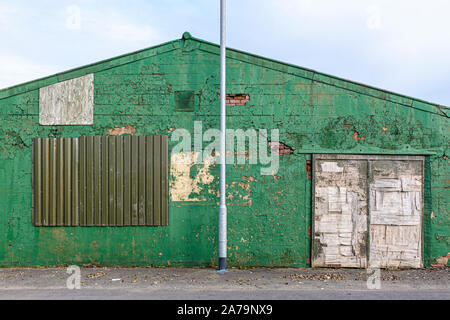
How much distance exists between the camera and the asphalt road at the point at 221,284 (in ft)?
21.2

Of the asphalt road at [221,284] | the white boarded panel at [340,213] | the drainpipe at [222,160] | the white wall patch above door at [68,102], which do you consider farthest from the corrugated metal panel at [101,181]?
the white boarded panel at [340,213]

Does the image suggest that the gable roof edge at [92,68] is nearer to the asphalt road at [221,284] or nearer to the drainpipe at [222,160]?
the drainpipe at [222,160]

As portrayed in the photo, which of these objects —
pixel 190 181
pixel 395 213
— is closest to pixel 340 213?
pixel 395 213

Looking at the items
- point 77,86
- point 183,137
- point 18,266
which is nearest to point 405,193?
point 183,137

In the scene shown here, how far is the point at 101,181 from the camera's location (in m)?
8.71

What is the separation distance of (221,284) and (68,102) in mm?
5464

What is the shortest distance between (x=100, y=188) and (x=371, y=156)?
6.35 m

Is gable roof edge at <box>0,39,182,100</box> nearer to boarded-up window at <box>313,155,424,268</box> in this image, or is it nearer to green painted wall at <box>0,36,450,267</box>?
green painted wall at <box>0,36,450,267</box>

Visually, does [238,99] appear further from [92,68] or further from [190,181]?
[92,68]

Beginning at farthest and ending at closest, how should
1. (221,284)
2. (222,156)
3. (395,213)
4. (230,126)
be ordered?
(230,126) < (395,213) < (222,156) < (221,284)

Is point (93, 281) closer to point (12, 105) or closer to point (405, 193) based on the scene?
point (12, 105)

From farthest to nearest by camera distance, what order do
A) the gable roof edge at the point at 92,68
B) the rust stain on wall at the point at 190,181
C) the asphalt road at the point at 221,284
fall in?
the gable roof edge at the point at 92,68, the rust stain on wall at the point at 190,181, the asphalt road at the point at 221,284

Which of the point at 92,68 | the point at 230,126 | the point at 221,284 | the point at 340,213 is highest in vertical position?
the point at 92,68

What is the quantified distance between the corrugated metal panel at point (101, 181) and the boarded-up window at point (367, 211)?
3.75 metres
